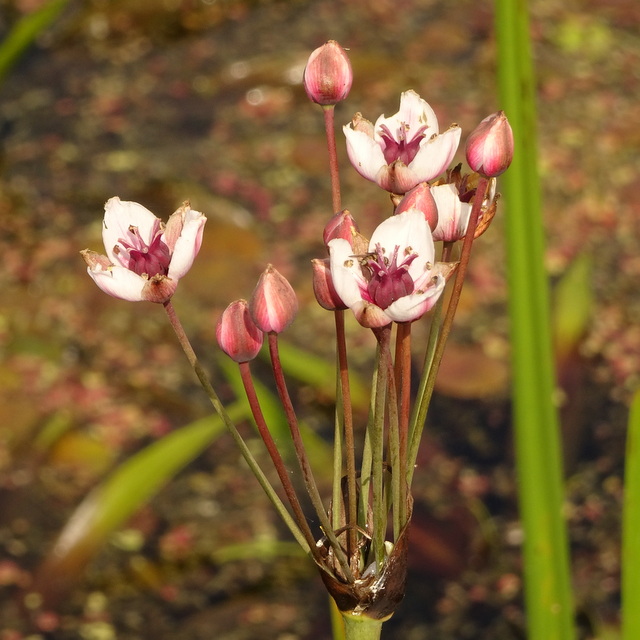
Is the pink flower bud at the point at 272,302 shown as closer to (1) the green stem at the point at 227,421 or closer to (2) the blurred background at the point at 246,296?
(1) the green stem at the point at 227,421

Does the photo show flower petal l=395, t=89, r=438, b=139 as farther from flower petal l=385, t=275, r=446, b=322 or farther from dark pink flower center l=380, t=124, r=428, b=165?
flower petal l=385, t=275, r=446, b=322

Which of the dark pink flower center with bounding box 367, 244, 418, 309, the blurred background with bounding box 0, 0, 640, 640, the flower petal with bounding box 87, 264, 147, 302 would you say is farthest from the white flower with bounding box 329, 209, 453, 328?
the blurred background with bounding box 0, 0, 640, 640

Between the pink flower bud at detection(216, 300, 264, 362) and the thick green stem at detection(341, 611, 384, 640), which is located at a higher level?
the pink flower bud at detection(216, 300, 264, 362)

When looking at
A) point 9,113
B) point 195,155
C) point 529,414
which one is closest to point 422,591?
point 529,414

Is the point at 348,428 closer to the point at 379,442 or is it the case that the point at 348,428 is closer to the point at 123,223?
the point at 379,442

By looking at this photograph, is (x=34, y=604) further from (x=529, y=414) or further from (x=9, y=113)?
(x=9, y=113)

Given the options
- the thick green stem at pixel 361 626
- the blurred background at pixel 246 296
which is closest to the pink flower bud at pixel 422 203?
the thick green stem at pixel 361 626
